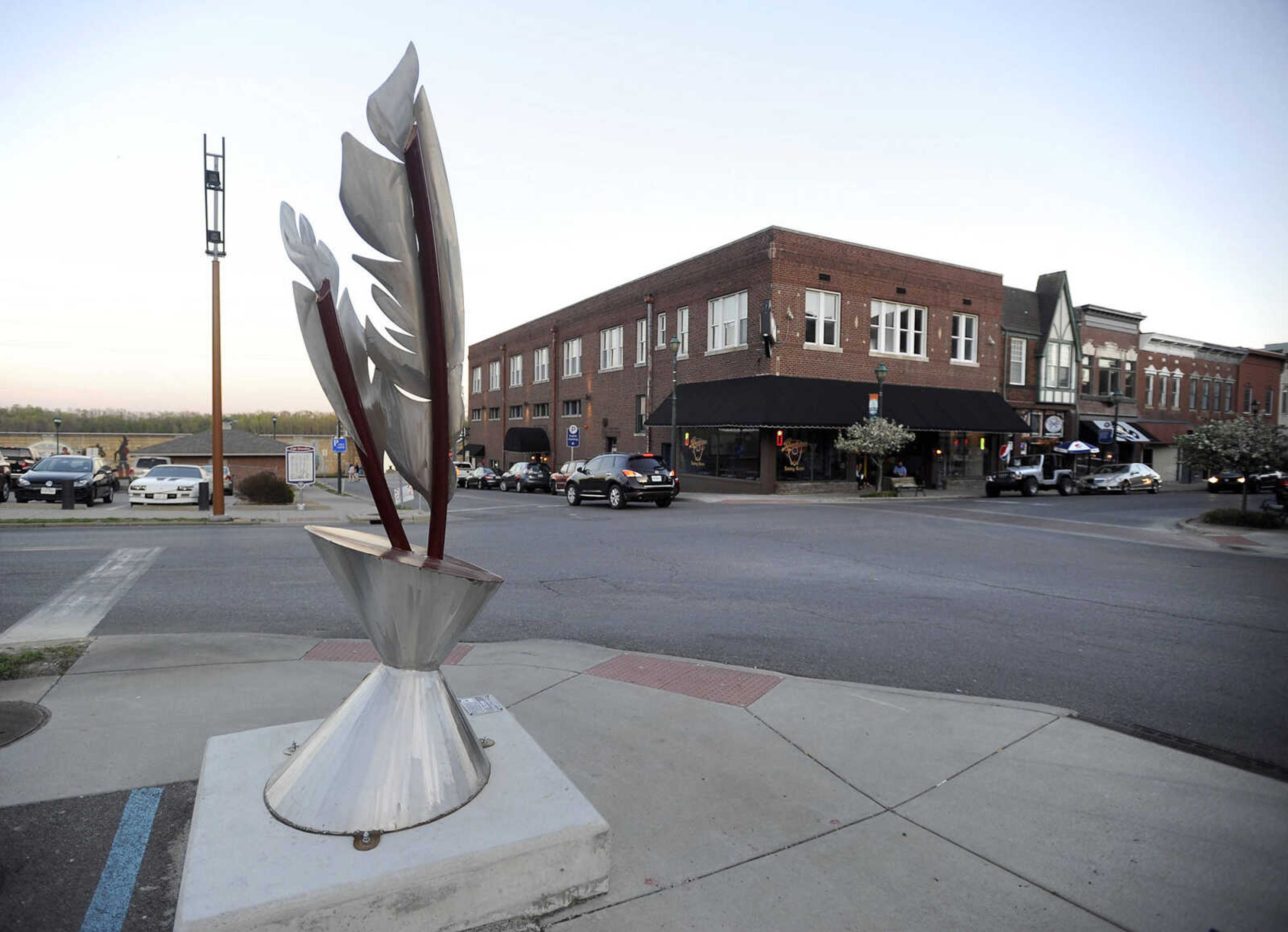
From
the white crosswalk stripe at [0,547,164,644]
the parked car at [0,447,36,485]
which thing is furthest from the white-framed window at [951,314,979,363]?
the parked car at [0,447,36,485]

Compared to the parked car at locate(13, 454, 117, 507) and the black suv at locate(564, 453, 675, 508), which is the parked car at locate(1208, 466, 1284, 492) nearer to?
the black suv at locate(564, 453, 675, 508)

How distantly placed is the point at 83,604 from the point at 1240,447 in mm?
23463

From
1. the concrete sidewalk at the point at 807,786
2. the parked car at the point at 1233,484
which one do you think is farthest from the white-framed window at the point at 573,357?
the concrete sidewalk at the point at 807,786

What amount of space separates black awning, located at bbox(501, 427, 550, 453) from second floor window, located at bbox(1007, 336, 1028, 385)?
25567 mm

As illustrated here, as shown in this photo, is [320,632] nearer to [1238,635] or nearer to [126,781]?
[126,781]

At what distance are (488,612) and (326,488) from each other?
40.9 meters

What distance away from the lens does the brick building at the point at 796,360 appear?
27.5 meters

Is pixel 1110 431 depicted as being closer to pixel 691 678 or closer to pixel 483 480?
pixel 483 480

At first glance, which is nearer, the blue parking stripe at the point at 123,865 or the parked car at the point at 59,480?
the blue parking stripe at the point at 123,865

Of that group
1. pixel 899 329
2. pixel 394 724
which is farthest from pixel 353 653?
pixel 899 329

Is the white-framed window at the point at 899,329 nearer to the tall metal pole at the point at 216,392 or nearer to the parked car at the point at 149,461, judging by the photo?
the tall metal pole at the point at 216,392

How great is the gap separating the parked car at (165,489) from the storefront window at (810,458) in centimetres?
1905

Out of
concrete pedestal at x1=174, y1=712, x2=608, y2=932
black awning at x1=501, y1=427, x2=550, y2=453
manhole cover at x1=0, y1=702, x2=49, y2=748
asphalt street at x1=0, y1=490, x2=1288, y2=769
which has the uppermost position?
black awning at x1=501, y1=427, x2=550, y2=453

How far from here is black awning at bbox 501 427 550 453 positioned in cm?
4478
